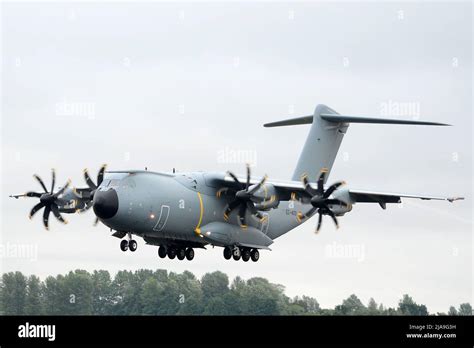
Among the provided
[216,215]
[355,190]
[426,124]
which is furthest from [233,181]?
[426,124]

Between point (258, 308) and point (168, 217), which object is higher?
point (168, 217)

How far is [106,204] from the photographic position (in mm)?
48906

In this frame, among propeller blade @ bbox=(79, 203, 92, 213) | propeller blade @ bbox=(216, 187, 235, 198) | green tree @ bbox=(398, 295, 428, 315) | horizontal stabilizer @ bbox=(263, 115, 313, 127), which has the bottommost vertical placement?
green tree @ bbox=(398, 295, 428, 315)

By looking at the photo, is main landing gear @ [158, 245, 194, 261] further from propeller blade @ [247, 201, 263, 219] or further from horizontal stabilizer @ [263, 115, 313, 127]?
horizontal stabilizer @ [263, 115, 313, 127]

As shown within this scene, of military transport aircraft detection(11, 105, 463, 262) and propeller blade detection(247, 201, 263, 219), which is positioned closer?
military transport aircraft detection(11, 105, 463, 262)

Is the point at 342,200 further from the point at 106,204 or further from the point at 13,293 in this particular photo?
the point at 13,293

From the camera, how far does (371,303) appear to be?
6206 cm

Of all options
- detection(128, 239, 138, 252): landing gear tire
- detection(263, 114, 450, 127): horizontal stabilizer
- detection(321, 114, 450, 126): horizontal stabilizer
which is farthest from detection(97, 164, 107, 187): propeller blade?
detection(321, 114, 450, 126): horizontal stabilizer

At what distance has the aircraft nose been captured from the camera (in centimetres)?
4894

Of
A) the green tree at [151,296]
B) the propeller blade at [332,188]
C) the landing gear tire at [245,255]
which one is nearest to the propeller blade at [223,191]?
the landing gear tire at [245,255]

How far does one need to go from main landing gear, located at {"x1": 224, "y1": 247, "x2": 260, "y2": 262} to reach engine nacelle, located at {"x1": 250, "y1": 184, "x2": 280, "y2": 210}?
115 inches
